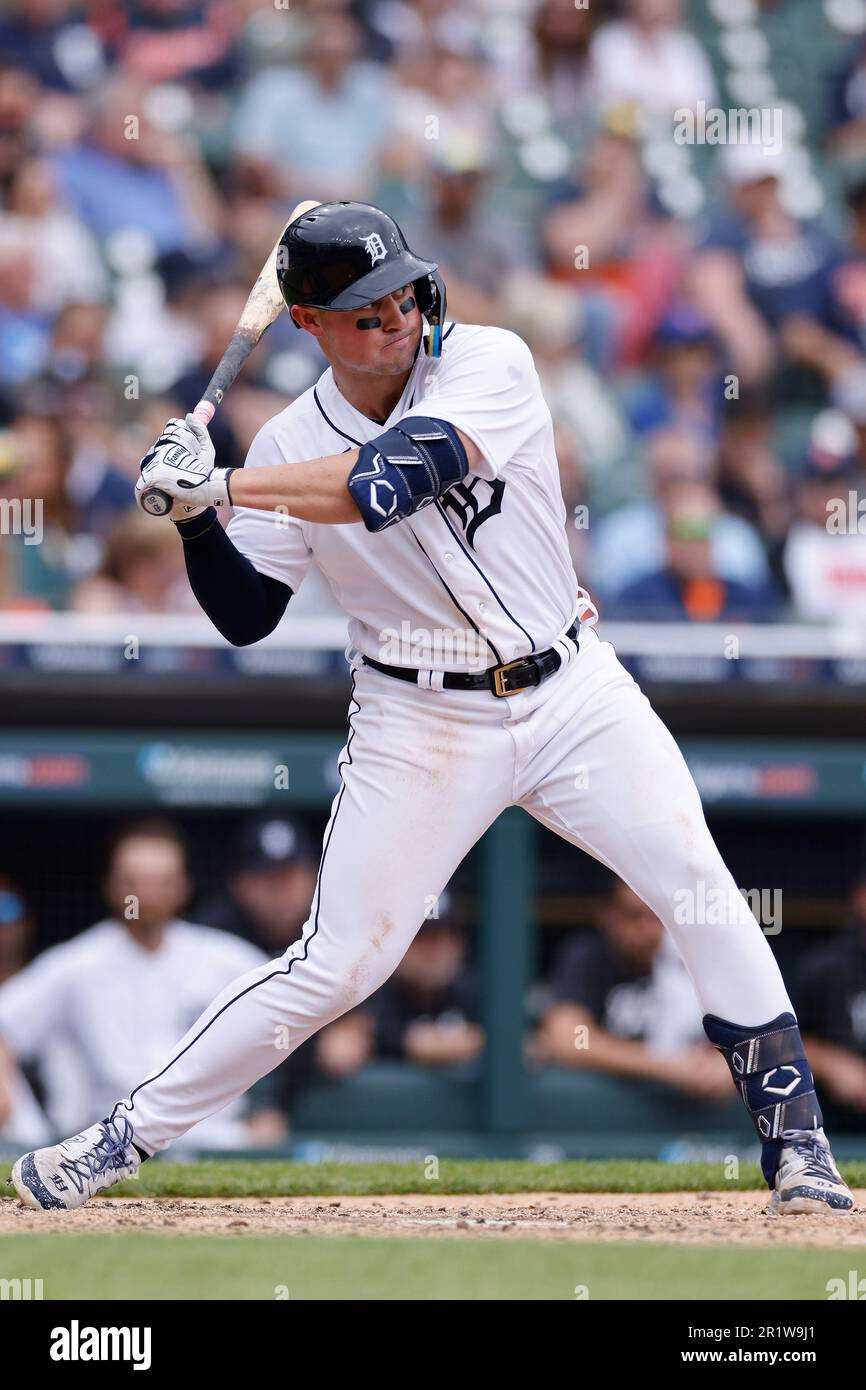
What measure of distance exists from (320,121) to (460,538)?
18.6 feet

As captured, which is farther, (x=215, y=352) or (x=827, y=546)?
(x=215, y=352)

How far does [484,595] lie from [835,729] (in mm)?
2873

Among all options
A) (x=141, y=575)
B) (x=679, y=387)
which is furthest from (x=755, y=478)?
(x=141, y=575)

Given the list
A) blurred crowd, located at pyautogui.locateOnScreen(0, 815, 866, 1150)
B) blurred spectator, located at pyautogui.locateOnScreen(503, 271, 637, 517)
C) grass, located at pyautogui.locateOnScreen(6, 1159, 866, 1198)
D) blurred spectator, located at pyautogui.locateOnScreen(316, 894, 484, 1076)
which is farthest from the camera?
blurred spectator, located at pyautogui.locateOnScreen(503, 271, 637, 517)

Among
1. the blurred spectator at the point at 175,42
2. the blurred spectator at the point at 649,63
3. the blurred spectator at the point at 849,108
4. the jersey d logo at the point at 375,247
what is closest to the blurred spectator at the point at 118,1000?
the jersey d logo at the point at 375,247

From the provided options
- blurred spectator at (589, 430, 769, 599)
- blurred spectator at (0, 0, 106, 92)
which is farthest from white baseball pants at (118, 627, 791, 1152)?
blurred spectator at (0, 0, 106, 92)

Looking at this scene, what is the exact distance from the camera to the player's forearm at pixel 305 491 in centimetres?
330

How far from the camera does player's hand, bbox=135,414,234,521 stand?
3.27 metres

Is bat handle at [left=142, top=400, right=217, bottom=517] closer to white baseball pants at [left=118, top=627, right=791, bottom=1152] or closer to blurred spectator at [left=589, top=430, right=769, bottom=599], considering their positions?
white baseball pants at [left=118, top=627, right=791, bottom=1152]

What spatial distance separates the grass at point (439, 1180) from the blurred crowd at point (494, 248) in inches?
80.5

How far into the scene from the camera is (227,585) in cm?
359

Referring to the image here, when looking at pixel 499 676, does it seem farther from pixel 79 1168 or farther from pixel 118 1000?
pixel 118 1000

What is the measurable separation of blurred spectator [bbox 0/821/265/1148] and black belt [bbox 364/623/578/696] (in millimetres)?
2441

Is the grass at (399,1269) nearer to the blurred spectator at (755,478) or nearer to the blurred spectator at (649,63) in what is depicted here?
the blurred spectator at (755,478)
